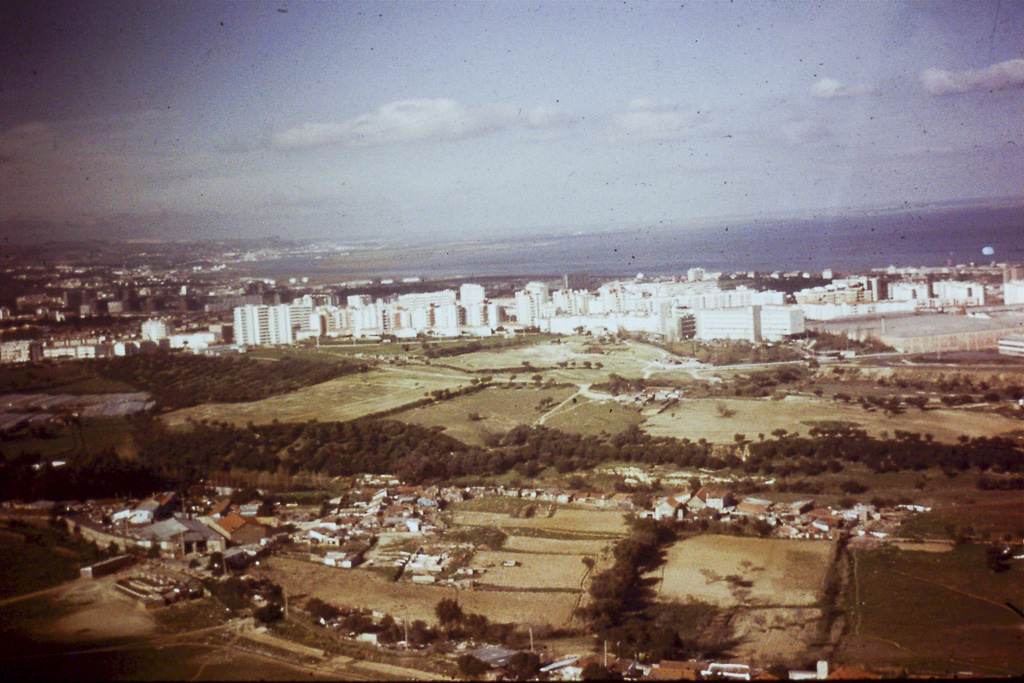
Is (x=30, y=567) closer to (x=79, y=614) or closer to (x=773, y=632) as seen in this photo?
(x=79, y=614)

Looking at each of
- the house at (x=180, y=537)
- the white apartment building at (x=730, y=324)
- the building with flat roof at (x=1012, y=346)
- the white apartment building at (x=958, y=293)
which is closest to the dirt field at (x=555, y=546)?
the house at (x=180, y=537)

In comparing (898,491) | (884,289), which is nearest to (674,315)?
(884,289)

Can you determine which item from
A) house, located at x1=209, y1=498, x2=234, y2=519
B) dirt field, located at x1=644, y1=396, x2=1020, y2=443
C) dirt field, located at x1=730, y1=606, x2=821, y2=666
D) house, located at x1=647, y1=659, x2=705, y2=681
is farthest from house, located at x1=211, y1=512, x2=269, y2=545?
dirt field, located at x1=644, y1=396, x2=1020, y2=443

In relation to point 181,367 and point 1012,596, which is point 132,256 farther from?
point 1012,596

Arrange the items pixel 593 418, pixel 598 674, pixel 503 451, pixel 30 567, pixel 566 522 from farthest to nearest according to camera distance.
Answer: pixel 593 418 < pixel 503 451 < pixel 566 522 < pixel 30 567 < pixel 598 674

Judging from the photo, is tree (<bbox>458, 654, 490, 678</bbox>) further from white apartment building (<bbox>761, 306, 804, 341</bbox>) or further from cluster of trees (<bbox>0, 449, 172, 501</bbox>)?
white apartment building (<bbox>761, 306, 804, 341</bbox>)

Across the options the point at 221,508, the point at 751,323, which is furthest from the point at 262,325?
the point at 751,323
